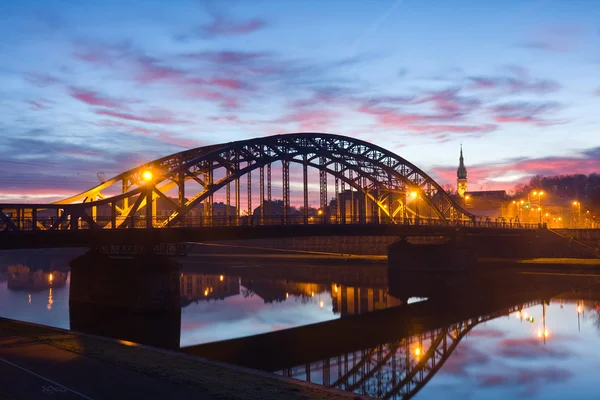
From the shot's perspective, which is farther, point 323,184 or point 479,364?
point 323,184

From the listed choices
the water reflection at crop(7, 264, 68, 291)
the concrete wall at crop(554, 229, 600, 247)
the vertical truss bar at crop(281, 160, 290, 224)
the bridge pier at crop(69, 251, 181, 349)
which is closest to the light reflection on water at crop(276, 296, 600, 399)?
the bridge pier at crop(69, 251, 181, 349)

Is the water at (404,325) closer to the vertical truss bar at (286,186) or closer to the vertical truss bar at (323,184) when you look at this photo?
the vertical truss bar at (286,186)

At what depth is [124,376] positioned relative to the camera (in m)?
17.4

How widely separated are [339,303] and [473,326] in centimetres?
1555

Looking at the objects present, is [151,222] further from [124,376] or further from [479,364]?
[124,376]

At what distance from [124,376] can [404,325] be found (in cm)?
2671

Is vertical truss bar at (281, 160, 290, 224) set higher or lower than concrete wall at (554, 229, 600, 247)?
higher

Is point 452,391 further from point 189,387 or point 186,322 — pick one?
point 186,322

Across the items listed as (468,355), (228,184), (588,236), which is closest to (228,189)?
(228,184)

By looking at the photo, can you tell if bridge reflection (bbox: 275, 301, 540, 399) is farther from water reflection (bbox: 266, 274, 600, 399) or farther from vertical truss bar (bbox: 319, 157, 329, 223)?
vertical truss bar (bbox: 319, 157, 329, 223)

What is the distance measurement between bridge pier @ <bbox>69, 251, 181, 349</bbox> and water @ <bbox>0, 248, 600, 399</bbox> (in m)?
1.62

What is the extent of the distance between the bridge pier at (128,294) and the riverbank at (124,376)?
1539 cm

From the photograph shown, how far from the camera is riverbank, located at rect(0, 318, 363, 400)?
15.6 meters

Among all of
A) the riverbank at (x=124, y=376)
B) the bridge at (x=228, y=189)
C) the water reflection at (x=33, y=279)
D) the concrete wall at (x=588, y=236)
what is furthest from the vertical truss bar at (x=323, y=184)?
the concrete wall at (x=588, y=236)
